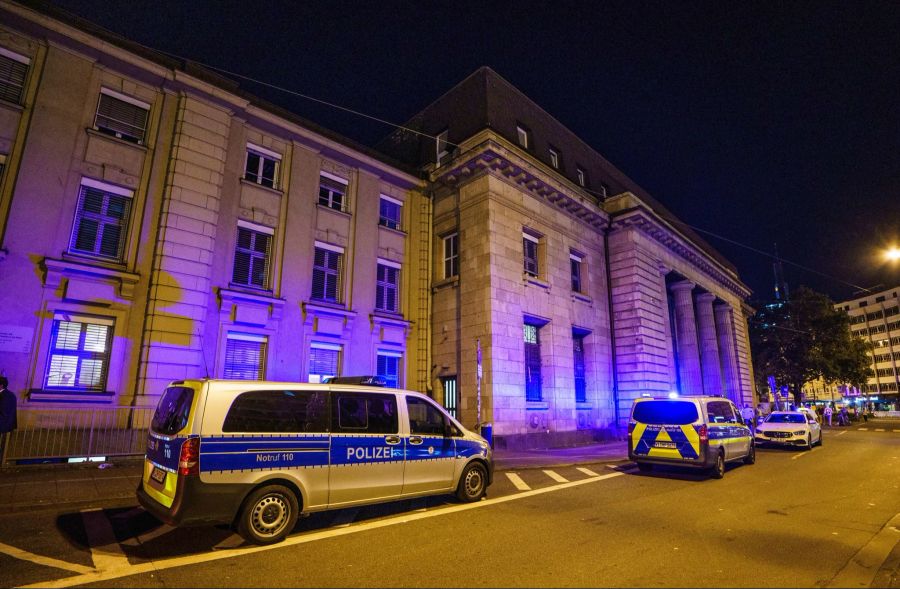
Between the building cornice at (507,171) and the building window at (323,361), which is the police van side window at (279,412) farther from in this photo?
the building cornice at (507,171)

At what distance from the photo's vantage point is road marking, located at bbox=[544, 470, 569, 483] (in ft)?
33.5

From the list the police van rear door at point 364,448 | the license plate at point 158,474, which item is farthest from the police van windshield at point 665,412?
the license plate at point 158,474

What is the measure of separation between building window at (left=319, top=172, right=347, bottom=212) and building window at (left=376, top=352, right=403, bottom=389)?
5.73 m

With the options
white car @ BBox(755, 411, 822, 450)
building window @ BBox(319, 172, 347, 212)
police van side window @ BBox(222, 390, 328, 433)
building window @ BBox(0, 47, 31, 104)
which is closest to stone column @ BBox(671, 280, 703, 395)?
white car @ BBox(755, 411, 822, 450)

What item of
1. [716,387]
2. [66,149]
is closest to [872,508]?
[66,149]

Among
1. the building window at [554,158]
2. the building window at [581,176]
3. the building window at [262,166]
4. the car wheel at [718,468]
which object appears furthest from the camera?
the building window at [581,176]

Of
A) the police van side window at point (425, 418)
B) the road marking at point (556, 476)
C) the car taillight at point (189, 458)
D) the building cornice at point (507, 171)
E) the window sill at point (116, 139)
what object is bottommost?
the road marking at point (556, 476)

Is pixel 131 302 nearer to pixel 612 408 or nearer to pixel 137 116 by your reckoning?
pixel 137 116

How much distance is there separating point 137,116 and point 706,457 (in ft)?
57.1

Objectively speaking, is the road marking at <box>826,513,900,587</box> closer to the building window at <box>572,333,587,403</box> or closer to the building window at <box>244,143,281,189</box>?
the building window at <box>572,333,587,403</box>

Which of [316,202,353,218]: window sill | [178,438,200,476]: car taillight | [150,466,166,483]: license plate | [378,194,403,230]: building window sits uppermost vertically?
[378,194,403,230]: building window

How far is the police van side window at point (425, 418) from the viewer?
23.6 feet

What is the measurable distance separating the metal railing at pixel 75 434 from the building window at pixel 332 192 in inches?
351

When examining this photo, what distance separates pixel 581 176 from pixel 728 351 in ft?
65.7
